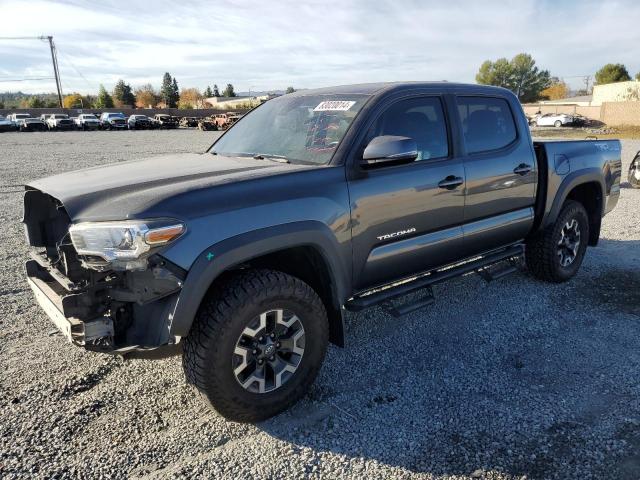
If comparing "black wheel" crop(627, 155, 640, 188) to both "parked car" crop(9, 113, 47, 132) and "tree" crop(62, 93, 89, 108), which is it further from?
"tree" crop(62, 93, 89, 108)

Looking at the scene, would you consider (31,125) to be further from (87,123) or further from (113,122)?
(113,122)

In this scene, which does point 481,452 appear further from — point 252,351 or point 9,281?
point 9,281

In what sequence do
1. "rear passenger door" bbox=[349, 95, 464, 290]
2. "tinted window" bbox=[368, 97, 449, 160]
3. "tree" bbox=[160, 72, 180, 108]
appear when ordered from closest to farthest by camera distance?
"rear passenger door" bbox=[349, 95, 464, 290] → "tinted window" bbox=[368, 97, 449, 160] → "tree" bbox=[160, 72, 180, 108]

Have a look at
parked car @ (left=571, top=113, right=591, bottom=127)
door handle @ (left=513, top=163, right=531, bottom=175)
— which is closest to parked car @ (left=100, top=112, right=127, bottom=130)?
parked car @ (left=571, top=113, right=591, bottom=127)

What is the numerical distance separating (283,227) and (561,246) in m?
3.44

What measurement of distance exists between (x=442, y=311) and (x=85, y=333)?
Answer: 299cm

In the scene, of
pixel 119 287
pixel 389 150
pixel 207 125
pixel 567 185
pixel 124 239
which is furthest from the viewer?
pixel 207 125

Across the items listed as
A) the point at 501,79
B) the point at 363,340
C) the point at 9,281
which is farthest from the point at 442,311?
the point at 501,79

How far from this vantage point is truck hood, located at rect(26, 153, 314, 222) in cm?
249

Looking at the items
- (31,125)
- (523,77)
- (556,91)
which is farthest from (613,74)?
(31,125)

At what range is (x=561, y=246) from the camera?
5.02m

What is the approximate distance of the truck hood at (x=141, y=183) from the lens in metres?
2.49

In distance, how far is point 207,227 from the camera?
8.30 ft

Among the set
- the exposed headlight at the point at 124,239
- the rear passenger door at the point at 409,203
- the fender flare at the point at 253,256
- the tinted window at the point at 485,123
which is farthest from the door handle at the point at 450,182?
the exposed headlight at the point at 124,239
